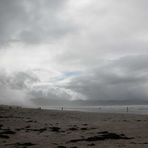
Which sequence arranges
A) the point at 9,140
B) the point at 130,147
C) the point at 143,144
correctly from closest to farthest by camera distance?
the point at 130,147, the point at 143,144, the point at 9,140

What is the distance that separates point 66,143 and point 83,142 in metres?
1.17

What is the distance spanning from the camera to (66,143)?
1997cm

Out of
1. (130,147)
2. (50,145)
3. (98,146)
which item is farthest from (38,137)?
(130,147)

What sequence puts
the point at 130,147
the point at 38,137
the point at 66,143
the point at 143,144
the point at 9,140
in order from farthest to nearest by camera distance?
the point at 38,137, the point at 9,140, the point at 66,143, the point at 143,144, the point at 130,147

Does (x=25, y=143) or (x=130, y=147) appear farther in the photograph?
(x=25, y=143)

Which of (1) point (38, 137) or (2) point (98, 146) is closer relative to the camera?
(2) point (98, 146)

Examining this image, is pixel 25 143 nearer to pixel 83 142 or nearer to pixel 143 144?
pixel 83 142

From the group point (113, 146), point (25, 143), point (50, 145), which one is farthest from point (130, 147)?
point (25, 143)

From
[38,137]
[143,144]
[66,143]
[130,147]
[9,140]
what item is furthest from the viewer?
[38,137]

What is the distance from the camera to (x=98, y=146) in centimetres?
1844

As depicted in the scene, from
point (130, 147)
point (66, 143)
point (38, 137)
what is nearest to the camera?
point (130, 147)

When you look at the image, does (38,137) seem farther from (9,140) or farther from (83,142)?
(83,142)

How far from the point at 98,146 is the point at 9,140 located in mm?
Result: 6789

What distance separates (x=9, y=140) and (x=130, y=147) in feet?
29.0
